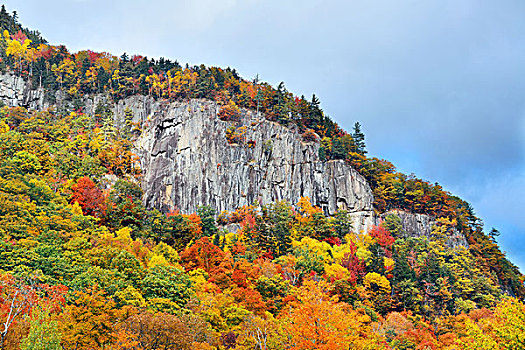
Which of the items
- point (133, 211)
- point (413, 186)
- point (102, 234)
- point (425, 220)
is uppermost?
point (413, 186)

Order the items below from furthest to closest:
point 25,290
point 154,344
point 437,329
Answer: point 437,329
point 25,290
point 154,344

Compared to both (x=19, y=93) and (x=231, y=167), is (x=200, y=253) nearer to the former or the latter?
(x=231, y=167)

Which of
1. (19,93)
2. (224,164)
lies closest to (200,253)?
(224,164)

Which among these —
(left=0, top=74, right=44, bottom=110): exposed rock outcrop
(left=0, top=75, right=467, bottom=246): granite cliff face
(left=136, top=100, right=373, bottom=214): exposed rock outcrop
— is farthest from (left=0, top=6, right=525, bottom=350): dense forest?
(left=136, top=100, right=373, bottom=214): exposed rock outcrop

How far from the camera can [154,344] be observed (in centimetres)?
1795

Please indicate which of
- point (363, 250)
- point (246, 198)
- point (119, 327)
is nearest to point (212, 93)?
point (246, 198)

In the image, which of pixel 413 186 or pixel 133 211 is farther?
pixel 413 186

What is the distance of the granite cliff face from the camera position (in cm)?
6091

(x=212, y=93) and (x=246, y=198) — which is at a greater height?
(x=212, y=93)

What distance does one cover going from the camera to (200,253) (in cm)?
4094

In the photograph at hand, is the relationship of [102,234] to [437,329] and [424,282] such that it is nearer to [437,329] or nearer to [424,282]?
[437,329]

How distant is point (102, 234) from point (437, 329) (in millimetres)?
34612

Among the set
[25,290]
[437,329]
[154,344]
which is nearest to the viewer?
[154,344]

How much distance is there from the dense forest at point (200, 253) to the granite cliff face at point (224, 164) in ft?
7.34
